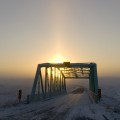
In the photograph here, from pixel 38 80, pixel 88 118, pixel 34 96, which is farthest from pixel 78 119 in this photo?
pixel 38 80

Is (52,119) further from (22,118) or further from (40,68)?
(40,68)

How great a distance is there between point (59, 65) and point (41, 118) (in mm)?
24339

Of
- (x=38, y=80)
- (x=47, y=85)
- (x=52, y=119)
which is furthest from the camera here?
(x=47, y=85)

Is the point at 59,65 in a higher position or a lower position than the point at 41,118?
higher

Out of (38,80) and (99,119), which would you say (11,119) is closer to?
(99,119)

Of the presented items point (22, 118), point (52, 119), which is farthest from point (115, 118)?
point (22, 118)

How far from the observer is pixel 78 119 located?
1839 centimetres

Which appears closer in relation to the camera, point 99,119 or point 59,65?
point 99,119

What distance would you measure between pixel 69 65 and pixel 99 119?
78.1 ft

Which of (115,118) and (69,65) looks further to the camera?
(69,65)

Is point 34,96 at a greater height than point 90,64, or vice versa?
point 90,64

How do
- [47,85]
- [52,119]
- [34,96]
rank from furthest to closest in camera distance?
1. [47,85]
2. [34,96]
3. [52,119]

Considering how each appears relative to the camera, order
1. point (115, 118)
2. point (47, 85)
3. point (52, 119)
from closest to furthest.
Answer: point (52, 119), point (115, 118), point (47, 85)

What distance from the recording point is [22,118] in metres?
19.0
